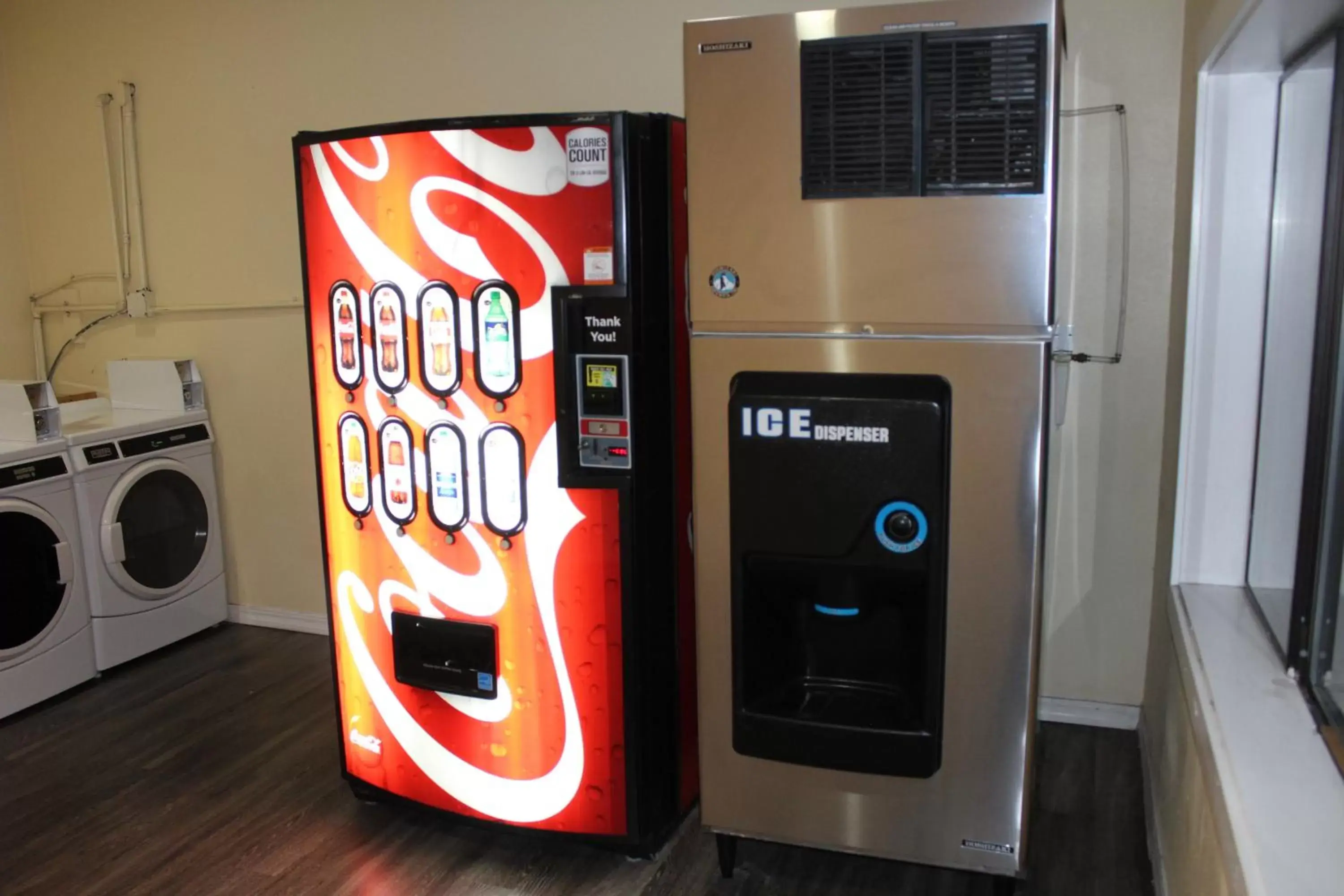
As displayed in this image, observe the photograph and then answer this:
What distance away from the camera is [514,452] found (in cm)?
224

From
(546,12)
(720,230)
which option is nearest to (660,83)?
(546,12)

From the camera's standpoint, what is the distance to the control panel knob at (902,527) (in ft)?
6.28

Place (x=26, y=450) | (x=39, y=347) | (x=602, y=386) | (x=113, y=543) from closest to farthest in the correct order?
(x=602, y=386) < (x=26, y=450) < (x=113, y=543) < (x=39, y=347)

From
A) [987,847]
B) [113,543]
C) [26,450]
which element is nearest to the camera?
[987,847]

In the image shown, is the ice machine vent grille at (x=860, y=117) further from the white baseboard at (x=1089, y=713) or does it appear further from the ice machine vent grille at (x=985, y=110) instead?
the white baseboard at (x=1089, y=713)

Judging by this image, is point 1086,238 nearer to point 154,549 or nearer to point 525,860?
point 525,860

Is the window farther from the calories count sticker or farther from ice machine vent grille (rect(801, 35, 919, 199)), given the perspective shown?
the calories count sticker

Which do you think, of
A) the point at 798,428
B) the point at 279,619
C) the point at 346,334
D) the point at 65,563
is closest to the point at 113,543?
the point at 65,563

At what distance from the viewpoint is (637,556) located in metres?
2.22

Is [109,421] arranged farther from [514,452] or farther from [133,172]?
[514,452]

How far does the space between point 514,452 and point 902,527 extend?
2.76 feet

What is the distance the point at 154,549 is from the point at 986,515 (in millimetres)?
2982

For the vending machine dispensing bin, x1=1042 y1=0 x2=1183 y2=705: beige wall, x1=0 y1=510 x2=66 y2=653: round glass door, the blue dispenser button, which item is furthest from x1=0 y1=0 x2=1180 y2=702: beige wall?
the blue dispenser button

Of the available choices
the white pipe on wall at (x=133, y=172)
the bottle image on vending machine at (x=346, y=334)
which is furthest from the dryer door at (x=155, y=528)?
the bottle image on vending machine at (x=346, y=334)
